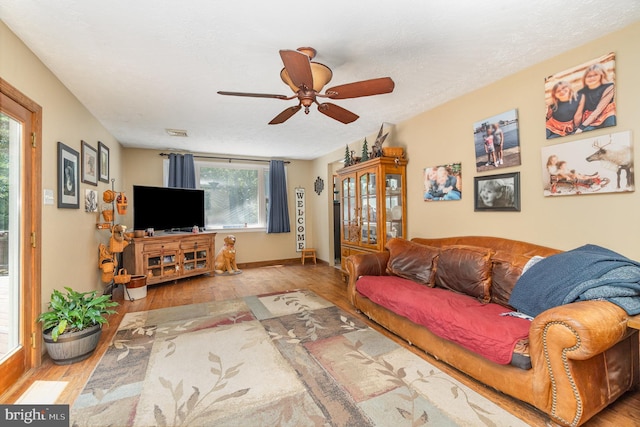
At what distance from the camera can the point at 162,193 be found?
4738 mm

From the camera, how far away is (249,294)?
13.0 ft

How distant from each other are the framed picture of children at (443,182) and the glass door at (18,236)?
3.74 meters

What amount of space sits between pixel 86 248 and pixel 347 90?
331 cm

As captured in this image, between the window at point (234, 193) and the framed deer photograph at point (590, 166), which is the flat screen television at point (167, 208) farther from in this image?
the framed deer photograph at point (590, 166)

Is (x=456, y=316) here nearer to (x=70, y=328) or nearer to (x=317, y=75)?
(x=317, y=75)

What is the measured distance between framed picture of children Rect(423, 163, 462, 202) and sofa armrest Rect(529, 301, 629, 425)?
1764 mm

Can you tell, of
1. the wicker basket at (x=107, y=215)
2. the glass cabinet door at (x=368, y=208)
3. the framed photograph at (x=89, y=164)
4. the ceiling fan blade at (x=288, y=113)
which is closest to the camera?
the ceiling fan blade at (x=288, y=113)

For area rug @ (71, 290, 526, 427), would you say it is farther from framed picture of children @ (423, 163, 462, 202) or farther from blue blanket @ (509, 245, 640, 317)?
framed picture of children @ (423, 163, 462, 202)

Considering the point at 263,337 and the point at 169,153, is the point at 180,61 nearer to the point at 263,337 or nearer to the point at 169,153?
the point at 263,337

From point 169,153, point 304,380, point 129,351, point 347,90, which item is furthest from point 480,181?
point 169,153

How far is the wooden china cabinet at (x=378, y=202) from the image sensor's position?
3723mm

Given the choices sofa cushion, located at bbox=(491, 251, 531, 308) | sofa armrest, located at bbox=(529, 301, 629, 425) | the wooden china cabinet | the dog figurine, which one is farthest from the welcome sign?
sofa armrest, located at bbox=(529, 301, 629, 425)

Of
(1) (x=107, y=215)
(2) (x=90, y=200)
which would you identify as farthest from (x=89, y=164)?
(1) (x=107, y=215)

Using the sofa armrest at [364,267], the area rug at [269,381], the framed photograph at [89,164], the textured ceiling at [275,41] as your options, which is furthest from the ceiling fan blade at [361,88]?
the framed photograph at [89,164]
